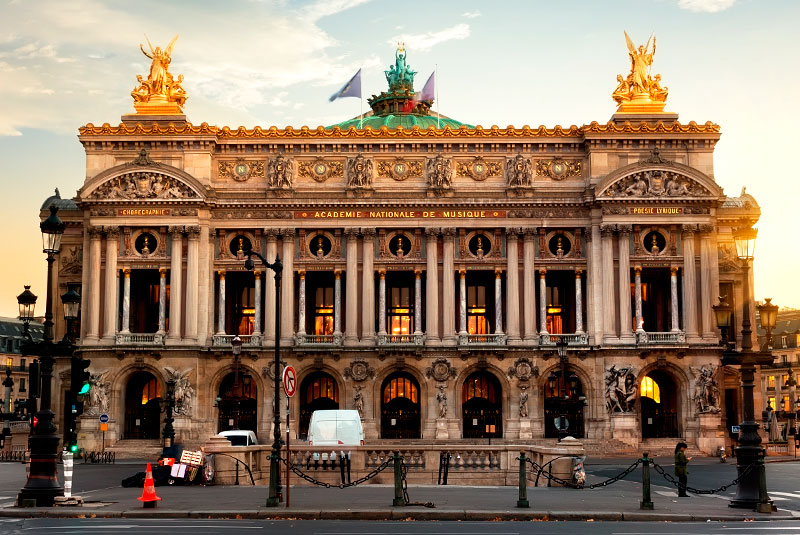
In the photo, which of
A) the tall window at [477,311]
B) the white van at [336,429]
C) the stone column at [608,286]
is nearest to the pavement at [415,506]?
the white van at [336,429]

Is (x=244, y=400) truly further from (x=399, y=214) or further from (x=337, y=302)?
(x=399, y=214)

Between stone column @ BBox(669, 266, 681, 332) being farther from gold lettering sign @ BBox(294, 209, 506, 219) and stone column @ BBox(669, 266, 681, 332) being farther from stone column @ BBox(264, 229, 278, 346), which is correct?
stone column @ BBox(264, 229, 278, 346)

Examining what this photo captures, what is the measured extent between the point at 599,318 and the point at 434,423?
13132mm

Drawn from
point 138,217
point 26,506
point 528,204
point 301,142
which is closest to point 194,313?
point 138,217

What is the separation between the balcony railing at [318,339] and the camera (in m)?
73.0

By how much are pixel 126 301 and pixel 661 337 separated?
36.0m

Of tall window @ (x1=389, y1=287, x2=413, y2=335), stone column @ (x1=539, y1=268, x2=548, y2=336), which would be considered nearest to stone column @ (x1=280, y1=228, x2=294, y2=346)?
tall window @ (x1=389, y1=287, x2=413, y2=335)

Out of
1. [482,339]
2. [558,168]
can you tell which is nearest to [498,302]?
[482,339]

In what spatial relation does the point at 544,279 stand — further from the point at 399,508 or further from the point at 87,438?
the point at 399,508

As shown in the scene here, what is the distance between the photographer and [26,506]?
32.6m

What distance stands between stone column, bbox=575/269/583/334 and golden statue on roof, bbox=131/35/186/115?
99.3 feet

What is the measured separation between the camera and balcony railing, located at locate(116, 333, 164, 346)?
71750 millimetres

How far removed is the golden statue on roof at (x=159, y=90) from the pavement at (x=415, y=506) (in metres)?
38.8

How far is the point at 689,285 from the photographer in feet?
238
